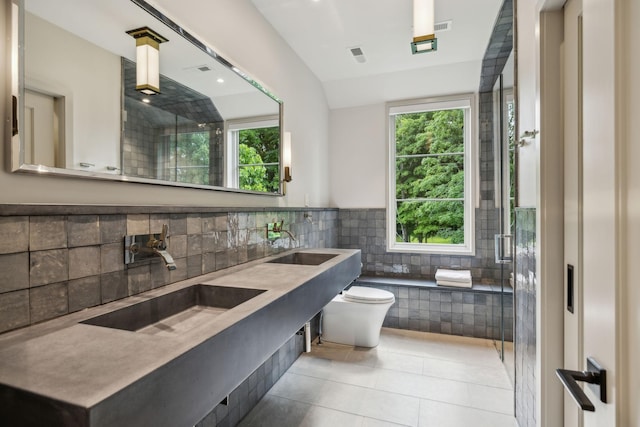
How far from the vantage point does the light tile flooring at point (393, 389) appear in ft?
6.34

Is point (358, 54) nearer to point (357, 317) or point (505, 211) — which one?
point (505, 211)

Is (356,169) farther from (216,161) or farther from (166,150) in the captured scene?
(166,150)

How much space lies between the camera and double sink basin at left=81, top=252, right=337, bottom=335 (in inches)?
43.6

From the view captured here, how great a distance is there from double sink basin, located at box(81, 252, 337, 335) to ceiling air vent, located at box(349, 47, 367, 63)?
2527mm

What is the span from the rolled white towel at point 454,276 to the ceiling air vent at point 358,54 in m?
2.35

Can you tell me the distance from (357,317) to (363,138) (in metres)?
2.15

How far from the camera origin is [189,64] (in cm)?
166

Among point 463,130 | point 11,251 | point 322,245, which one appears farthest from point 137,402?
point 463,130

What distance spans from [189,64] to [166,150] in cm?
52

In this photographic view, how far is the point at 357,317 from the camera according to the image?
2889mm

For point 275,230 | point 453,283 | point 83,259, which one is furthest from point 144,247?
point 453,283

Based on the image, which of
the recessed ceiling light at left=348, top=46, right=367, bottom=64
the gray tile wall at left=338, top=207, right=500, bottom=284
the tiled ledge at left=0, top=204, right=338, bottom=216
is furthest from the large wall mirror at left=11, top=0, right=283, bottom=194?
the gray tile wall at left=338, top=207, right=500, bottom=284

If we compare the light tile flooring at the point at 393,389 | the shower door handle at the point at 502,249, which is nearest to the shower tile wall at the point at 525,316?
the light tile flooring at the point at 393,389

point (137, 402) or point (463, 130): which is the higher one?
point (463, 130)
